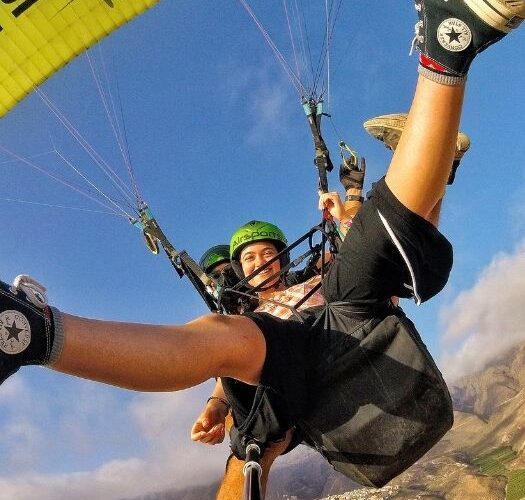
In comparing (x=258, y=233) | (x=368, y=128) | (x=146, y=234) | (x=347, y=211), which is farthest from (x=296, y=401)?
(x=146, y=234)

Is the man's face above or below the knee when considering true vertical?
above

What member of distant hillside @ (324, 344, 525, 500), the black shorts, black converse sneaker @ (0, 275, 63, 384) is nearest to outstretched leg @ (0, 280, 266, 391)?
black converse sneaker @ (0, 275, 63, 384)

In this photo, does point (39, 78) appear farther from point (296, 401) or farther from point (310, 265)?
point (296, 401)

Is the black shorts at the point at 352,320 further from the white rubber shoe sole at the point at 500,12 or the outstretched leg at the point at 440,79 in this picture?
the white rubber shoe sole at the point at 500,12

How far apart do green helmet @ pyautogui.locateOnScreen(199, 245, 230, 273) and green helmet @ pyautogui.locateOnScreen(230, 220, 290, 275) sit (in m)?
0.99

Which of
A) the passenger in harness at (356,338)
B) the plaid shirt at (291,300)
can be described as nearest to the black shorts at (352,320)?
the passenger in harness at (356,338)

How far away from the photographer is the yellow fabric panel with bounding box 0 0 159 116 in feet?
20.9

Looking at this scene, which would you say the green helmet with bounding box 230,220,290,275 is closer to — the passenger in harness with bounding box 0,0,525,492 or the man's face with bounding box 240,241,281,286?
the man's face with bounding box 240,241,281,286

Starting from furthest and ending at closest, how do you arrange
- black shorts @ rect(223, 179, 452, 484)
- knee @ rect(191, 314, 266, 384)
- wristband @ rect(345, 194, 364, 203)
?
wristband @ rect(345, 194, 364, 203) → black shorts @ rect(223, 179, 452, 484) → knee @ rect(191, 314, 266, 384)

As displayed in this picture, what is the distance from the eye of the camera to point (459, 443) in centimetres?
19625

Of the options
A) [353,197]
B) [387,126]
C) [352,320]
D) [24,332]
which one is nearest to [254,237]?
[353,197]

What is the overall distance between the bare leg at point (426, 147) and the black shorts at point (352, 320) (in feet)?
0.27

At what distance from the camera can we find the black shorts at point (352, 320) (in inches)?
97.4

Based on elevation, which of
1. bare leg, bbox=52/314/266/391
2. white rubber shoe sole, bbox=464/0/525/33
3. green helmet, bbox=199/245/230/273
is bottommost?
bare leg, bbox=52/314/266/391
